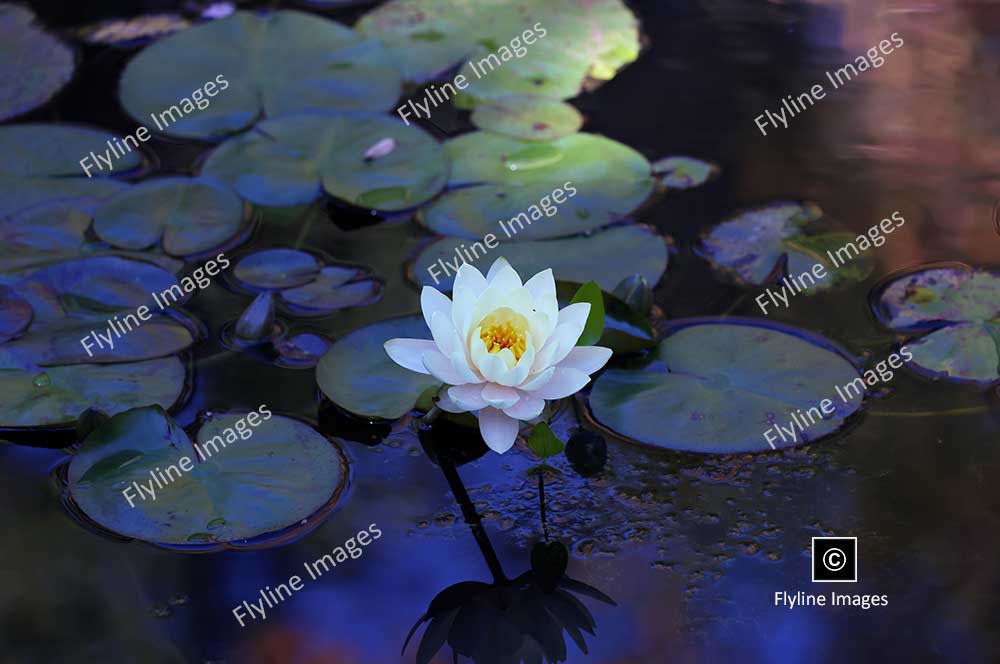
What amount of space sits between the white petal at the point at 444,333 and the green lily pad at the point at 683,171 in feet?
3.41

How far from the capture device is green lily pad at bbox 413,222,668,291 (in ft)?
7.16

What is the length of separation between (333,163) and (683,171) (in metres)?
0.85

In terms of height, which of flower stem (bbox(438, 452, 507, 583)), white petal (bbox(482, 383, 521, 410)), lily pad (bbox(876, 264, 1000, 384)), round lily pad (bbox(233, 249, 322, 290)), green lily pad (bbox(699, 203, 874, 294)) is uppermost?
white petal (bbox(482, 383, 521, 410))

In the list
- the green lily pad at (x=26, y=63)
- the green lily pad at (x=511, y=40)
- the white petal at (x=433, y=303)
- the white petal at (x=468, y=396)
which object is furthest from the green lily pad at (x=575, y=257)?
the green lily pad at (x=26, y=63)

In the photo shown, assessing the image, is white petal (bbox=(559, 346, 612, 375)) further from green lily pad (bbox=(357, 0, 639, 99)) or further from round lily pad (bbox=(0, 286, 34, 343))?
green lily pad (bbox=(357, 0, 639, 99))

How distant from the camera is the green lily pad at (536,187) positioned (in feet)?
7.65

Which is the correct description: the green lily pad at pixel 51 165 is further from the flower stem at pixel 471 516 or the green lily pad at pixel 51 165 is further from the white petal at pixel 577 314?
the white petal at pixel 577 314

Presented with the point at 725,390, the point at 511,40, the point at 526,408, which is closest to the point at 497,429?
the point at 526,408

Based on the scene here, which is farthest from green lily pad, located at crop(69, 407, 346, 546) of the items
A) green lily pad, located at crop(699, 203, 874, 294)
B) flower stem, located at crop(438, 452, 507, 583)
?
green lily pad, located at crop(699, 203, 874, 294)

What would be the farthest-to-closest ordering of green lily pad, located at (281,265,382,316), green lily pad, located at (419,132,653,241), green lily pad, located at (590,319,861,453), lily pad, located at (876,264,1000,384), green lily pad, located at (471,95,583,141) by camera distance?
green lily pad, located at (471,95,583,141) → green lily pad, located at (419,132,653,241) → green lily pad, located at (281,265,382,316) → lily pad, located at (876,264,1000,384) → green lily pad, located at (590,319,861,453)

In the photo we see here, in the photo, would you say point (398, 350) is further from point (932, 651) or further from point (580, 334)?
point (932, 651)

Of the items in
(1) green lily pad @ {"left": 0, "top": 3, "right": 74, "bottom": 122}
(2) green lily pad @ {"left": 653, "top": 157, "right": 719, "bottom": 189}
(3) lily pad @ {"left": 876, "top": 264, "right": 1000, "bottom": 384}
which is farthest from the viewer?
(1) green lily pad @ {"left": 0, "top": 3, "right": 74, "bottom": 122}

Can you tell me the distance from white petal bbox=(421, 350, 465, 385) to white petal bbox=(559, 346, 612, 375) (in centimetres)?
18

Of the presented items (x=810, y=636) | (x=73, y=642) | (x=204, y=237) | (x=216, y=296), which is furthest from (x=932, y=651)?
(x=204, y=237)
